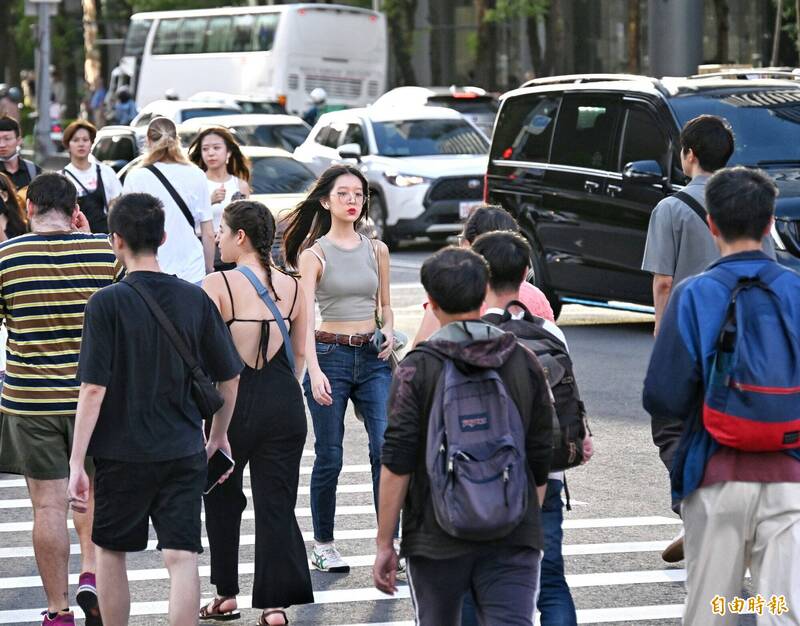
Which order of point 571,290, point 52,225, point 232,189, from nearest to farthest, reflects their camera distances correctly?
point 52,225, point 232,189, point 571,290

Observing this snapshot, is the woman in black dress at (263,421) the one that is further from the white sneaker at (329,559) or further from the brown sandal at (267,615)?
the white sneaker at (329,559)

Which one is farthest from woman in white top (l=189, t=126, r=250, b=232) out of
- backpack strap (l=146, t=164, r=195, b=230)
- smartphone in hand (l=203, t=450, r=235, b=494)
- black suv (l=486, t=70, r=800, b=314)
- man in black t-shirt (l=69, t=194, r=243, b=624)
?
man in black t-shirt (l=69, t=194, r=243, b=624)

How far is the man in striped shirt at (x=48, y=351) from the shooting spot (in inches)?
247

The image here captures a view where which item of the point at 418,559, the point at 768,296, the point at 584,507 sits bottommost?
the point at 584,507

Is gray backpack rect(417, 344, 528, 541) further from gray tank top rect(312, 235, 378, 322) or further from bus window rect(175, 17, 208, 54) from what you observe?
bus window rect(175, 17, 208, 54)

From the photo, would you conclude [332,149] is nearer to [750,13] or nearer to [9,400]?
[9,400]

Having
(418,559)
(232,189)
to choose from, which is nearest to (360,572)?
(418,559)

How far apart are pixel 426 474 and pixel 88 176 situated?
707cm

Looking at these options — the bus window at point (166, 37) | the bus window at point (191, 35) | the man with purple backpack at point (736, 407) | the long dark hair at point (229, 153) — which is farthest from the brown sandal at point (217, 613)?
the bus window at point (166, 37)

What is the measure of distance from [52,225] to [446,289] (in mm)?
2325

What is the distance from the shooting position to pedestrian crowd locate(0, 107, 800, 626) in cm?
448

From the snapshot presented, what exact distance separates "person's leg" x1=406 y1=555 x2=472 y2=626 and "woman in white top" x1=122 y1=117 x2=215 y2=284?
5.19m

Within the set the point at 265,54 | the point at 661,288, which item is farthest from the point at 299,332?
the point at 265,54

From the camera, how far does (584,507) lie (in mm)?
8508
